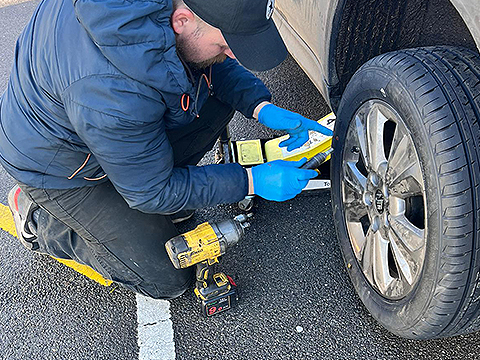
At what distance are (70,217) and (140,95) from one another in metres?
0.74

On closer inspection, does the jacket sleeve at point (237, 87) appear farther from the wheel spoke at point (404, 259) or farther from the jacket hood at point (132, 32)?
the wheel spoke at point (404, 259)

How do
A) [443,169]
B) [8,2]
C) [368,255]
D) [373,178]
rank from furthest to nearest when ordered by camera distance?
[8,2] < [368,255] < [373,178] < [443,169]

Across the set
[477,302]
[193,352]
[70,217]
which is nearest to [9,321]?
[70,217]

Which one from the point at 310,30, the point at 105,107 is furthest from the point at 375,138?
the point at 105,107

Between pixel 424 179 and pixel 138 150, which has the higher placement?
pixel 424 179

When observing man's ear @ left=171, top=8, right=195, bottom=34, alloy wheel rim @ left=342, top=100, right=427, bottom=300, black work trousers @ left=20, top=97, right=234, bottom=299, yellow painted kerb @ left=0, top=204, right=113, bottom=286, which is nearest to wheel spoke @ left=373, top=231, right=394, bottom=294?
alloy wheel rim @ left=342, top=100, right=427, bottom=300

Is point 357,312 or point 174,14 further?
point 357,312

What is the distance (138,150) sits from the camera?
1669mm

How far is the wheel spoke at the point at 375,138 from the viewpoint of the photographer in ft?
5.62

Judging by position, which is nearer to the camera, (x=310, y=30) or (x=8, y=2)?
(x=310, y=30)

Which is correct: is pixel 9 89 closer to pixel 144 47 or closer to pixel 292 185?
pixel 144 47

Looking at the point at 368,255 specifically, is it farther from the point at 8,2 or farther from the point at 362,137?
the point at 8,2

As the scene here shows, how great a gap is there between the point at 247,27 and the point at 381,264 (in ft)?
3.09

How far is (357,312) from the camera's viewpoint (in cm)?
203
